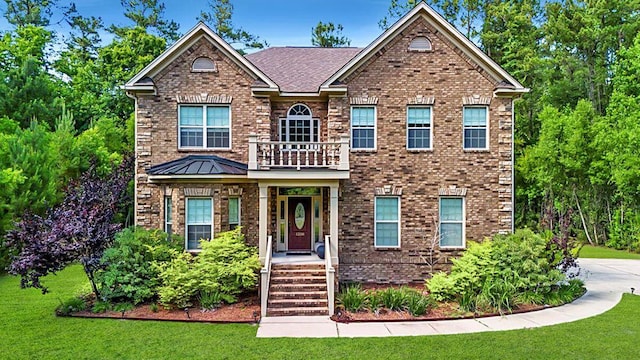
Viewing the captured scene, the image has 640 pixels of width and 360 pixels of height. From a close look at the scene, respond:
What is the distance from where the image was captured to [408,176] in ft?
51.3

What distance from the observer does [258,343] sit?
382 inches

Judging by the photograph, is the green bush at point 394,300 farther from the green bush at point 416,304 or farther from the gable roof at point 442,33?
the gable roof at point 442,33

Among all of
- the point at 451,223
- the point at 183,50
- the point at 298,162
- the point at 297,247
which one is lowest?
the point at 297,247

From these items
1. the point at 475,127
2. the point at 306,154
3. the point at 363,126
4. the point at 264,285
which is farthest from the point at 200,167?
the point at 475,127

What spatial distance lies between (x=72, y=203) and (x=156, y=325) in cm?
461

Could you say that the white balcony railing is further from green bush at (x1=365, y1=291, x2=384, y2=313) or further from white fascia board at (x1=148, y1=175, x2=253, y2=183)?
green bush at (x1=365, y1=291, x2=384, y2=313)

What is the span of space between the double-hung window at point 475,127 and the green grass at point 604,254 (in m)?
13.6

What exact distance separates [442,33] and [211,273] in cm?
1120

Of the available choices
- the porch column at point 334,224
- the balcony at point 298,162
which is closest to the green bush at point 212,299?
the porch column at point 334,224

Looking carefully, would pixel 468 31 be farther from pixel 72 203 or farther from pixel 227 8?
pixel 72 203

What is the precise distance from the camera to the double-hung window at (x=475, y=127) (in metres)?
15.8

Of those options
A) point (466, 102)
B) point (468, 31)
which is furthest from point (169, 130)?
point (468, 31)

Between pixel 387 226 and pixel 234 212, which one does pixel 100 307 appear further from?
pixel 387 226

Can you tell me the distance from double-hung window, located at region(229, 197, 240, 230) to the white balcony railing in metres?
1.94
